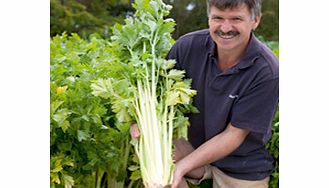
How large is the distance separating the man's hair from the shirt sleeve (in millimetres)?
276

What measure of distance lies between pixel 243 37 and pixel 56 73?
2.63ft

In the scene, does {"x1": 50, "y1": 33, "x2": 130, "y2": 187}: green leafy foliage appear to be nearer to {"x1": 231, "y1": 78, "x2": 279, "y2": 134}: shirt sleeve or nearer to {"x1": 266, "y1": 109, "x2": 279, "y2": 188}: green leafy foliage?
{"x1": 231, "y1": 78, "x2": 279, "y2": 134}: shirt sleeve

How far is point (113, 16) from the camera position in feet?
12.1

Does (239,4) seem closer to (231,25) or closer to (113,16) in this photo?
(231,25)

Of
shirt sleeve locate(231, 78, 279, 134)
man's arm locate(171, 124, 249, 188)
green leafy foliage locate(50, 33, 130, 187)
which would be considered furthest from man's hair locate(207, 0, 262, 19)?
green leafy foliage locate(50, 33, 130, 187)

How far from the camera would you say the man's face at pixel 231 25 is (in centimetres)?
210

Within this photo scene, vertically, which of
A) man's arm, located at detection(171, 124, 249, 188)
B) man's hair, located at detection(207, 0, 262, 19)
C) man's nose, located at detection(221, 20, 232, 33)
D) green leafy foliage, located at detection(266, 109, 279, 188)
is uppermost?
man's hair, located at detection(207, 0, 262, 19)

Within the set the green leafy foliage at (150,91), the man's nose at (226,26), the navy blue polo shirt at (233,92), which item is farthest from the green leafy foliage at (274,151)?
the man's nose at (226,26)

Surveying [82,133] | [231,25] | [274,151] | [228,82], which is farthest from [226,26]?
[274,151]

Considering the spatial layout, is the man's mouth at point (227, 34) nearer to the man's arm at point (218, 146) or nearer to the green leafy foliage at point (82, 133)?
the man's arm at point (218, 146)

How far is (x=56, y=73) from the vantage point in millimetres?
2443

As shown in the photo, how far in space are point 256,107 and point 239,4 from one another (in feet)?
1.34

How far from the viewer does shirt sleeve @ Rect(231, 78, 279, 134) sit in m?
2.22
